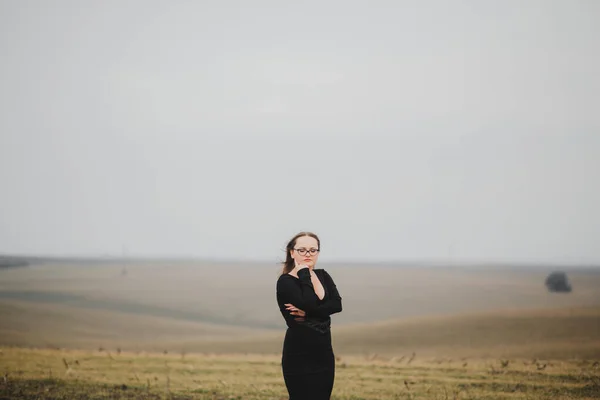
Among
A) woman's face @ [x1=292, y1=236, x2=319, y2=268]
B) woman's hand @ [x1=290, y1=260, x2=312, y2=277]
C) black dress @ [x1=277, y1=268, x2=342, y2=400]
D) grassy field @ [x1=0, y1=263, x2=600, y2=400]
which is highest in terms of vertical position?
woman's face @ [x1=292, y1=236, x2=319, y2=268]

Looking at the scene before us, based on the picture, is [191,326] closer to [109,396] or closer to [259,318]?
[259,318]

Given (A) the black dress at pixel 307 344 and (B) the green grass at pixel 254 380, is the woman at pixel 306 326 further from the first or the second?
(B) the green grass at pixel 254 380

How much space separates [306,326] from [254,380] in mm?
8239

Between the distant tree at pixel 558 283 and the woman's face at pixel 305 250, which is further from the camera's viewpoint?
the distant tree at pixel 558 283

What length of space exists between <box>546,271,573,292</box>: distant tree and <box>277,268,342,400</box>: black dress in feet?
267

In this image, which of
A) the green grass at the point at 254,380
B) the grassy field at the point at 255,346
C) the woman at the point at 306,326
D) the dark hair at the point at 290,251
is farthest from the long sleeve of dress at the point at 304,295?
the grassy field at the point at 255,346

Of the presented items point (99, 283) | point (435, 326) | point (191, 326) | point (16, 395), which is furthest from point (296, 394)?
point (99, 283)

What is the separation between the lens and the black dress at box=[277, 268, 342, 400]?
605 centimetres

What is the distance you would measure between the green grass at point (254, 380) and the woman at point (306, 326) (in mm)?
5859

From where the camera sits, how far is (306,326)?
6117 millimetres

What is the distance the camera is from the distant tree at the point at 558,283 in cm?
8012

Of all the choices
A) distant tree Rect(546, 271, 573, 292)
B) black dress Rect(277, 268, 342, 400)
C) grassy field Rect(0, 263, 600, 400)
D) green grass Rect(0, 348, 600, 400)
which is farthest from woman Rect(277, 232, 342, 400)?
distant tree Rect(546, 271, 573, 292)

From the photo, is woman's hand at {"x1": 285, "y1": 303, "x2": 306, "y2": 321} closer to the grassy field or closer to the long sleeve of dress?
the long sleeve of dress

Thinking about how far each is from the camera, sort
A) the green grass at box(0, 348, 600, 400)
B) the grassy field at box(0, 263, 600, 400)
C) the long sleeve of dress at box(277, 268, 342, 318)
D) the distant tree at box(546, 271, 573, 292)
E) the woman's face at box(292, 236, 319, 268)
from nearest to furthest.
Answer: the long sleeve of dress at box(277, 268, 342, 318) < the woman's face at box(292, 236, 319, 268) < the green grass at box(0, 348, 600, 400) < the grassy field at box(0, 263, 600, 400) < the distant tree at box(546, 271, 573, 292)
